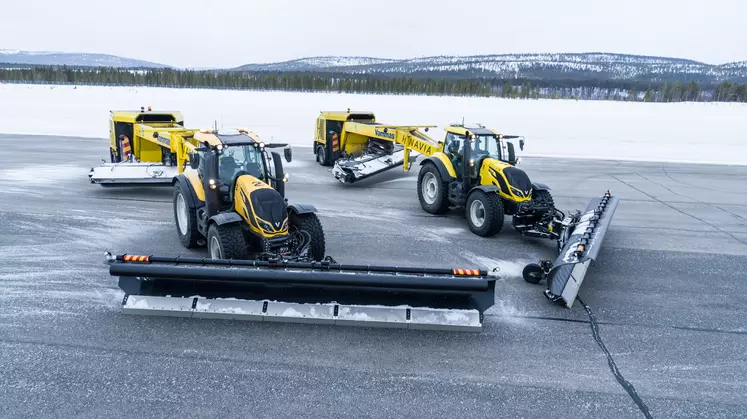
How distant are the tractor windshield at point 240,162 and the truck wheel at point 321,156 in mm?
11399

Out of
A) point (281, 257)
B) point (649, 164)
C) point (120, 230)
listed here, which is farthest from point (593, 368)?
point (649, 164)

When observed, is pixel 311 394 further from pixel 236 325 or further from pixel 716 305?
pixel 716 305

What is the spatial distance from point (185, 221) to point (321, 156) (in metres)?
11.3

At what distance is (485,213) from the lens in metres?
10.9

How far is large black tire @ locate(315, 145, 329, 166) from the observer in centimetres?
2048

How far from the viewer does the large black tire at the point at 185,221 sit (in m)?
9.34

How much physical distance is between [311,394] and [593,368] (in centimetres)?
325

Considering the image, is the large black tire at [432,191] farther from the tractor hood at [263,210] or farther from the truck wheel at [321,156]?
the truck wheel at [321,156]

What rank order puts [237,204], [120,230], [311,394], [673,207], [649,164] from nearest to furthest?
[311,394] < [237,204] < [120,230] < [673,207] < [649,164]

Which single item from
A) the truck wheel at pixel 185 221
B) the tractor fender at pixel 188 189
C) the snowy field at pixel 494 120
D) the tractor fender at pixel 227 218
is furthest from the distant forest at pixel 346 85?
the tractor fender at pixel 227 218

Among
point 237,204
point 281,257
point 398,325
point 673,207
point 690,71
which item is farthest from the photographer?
point 690,71

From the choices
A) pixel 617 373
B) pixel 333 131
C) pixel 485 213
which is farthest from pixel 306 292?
pixel 333 131

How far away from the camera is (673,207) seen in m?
14.9

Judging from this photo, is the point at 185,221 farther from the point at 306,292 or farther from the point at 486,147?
Result: the point at 486,147
